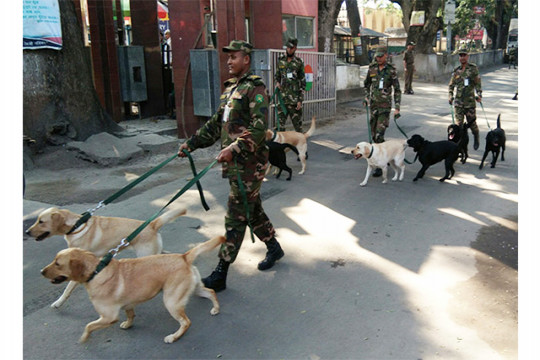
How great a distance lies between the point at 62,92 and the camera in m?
9.09

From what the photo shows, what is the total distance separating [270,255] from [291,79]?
5.55 metres

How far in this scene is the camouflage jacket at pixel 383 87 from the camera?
809 centimetres

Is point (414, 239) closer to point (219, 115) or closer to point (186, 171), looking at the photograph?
point (219, 115)

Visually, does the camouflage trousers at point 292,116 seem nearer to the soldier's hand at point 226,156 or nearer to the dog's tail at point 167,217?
the dog's tail at point 167,217

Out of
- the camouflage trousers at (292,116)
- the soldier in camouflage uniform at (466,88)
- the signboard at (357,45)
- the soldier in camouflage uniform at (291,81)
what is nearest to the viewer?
the soldier in camouflage uniform at (466,88)

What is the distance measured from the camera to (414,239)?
201 inches

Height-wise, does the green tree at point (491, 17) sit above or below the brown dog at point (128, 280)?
above

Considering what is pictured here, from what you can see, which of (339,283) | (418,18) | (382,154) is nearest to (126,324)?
(339,283)

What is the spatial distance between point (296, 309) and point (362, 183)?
3867 mm

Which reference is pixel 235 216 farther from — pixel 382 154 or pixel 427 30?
pixel 427 30

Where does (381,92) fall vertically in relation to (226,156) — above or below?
above

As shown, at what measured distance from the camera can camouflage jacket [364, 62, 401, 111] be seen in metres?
8.09

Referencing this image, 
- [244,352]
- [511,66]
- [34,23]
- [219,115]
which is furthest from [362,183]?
[511,66]

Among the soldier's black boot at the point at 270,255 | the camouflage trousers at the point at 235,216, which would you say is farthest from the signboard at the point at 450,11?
the camouflage trousers at the point at 235,216
